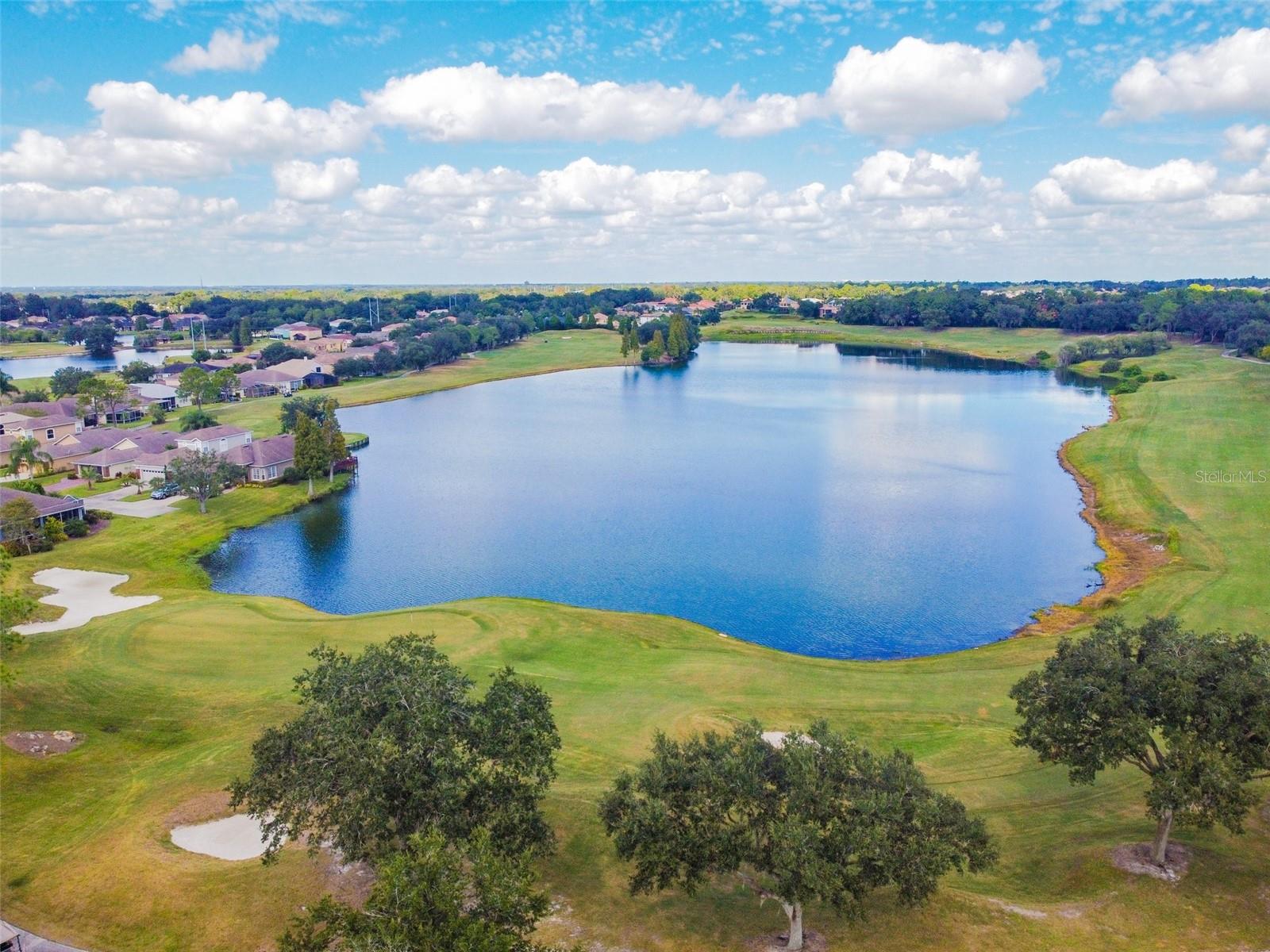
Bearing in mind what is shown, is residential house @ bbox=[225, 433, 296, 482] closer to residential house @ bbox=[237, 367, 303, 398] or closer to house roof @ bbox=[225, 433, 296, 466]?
house roof @ bbox=[225, 433, 296, 466]

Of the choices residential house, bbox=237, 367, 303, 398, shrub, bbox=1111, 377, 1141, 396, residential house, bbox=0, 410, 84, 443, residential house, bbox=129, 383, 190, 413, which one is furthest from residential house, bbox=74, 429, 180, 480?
shrub, bbox=1111, 377, 1141, 396

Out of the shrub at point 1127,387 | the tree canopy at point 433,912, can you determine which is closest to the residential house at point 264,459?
the tree canopy at point 433,912

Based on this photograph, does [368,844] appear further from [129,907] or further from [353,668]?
[129,907]

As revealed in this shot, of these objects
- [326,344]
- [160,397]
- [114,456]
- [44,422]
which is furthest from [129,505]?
[326,344]

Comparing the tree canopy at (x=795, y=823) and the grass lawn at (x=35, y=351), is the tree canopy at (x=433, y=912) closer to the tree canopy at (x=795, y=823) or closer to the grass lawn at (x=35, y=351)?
the tree canopy at (x=795, y=823)

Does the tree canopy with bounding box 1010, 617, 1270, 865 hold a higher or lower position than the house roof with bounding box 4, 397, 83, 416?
lower

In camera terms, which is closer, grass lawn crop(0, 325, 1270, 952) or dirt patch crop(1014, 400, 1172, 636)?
grass lawn crop(0, 325, 1270, 952)
